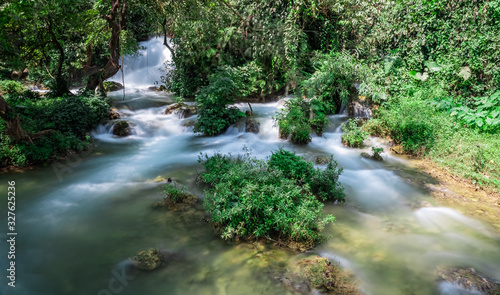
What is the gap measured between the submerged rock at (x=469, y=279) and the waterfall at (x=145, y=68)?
63.7 feet

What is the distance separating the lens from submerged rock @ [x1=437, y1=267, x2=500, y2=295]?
3717 mm

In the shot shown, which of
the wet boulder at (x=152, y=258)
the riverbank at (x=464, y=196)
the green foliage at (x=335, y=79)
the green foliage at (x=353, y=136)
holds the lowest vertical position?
the wet boulder at (x=152, y=258)

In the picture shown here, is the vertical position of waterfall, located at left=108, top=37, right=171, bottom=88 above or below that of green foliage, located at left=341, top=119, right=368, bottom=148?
above

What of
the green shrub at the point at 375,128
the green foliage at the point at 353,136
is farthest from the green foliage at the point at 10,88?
the green shrub at the point at 375,128

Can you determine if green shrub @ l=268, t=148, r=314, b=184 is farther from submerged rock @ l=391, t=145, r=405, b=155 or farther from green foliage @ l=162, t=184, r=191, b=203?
submerged rock @ l=391, t=145, r=405, b=155

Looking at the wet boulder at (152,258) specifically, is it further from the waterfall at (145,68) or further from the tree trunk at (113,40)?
the waterfall at (145,68)

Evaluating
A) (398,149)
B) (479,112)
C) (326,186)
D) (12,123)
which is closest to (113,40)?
(12,123)

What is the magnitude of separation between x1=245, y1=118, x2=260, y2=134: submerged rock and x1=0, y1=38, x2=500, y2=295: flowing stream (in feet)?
9.75

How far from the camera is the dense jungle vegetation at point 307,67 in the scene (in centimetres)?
812

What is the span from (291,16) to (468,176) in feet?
30.3

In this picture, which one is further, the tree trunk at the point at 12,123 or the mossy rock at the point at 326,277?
the tree trunk at the point at 12,123

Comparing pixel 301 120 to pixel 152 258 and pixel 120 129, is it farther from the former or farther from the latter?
pixel 152 258

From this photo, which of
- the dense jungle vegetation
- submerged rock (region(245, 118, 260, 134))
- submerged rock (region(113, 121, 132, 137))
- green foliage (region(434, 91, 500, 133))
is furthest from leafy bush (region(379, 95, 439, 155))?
submerged rock (region(113, 121, 132, 137))

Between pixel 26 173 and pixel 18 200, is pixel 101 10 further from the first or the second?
pixel 18 200
